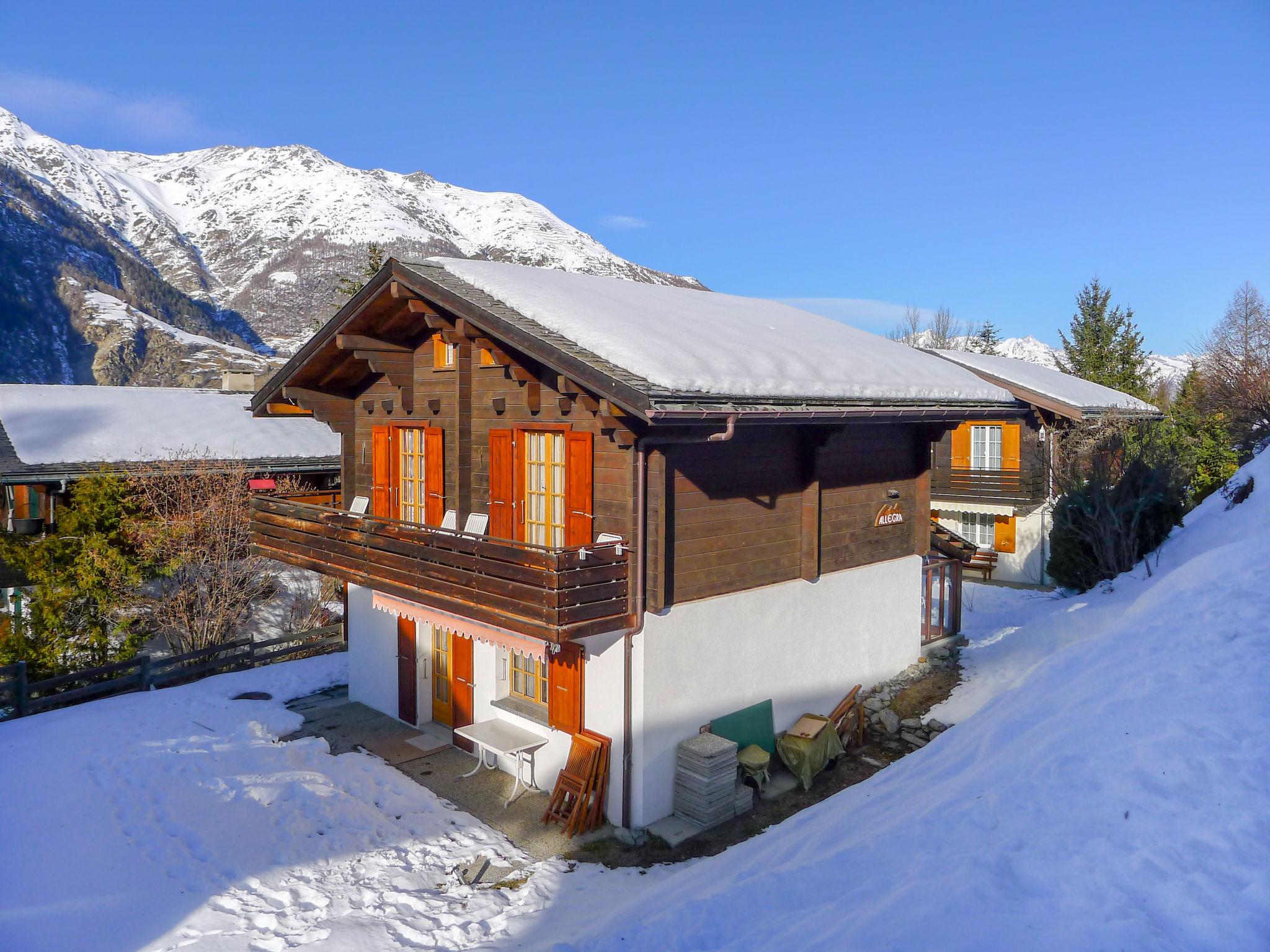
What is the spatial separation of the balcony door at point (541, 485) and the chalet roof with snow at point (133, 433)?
11752 mm

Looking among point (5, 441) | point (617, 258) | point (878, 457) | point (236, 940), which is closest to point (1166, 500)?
point (878, 457)

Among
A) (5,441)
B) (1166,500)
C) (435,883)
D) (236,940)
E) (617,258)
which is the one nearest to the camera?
(236,940)

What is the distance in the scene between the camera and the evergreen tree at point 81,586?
1498 centimetres

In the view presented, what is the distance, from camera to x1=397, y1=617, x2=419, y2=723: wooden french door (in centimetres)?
1330

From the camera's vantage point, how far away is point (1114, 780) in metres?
6.00

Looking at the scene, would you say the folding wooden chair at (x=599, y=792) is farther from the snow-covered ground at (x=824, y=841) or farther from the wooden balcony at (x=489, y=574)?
the wooden balcony at (x=489, y=574)

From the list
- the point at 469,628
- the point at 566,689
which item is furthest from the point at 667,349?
the point at 566,689

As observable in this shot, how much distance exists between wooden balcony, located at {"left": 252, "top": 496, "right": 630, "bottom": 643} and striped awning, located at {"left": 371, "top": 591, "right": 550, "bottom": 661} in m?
0.26

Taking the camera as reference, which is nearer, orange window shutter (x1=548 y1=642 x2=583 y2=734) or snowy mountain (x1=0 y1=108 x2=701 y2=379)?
orange window shutter (x1=548 y1=642 x2=583 y2=734)

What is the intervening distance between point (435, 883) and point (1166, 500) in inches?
655

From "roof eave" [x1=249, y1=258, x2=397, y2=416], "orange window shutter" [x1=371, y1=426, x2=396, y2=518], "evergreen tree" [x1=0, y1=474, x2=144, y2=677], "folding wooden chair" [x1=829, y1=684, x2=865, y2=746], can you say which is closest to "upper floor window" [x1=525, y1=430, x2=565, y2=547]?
"roof eave" [x1=249, y1=258, x2=397, y2=416]

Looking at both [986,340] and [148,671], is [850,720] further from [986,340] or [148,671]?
[986,340]

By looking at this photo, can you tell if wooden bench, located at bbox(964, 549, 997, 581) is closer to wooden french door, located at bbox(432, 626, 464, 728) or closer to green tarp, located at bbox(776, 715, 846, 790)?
green tarp, located at bbox(776, 715, 846, 790)

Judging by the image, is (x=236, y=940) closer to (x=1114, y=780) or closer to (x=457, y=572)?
(x=457, y=572)
